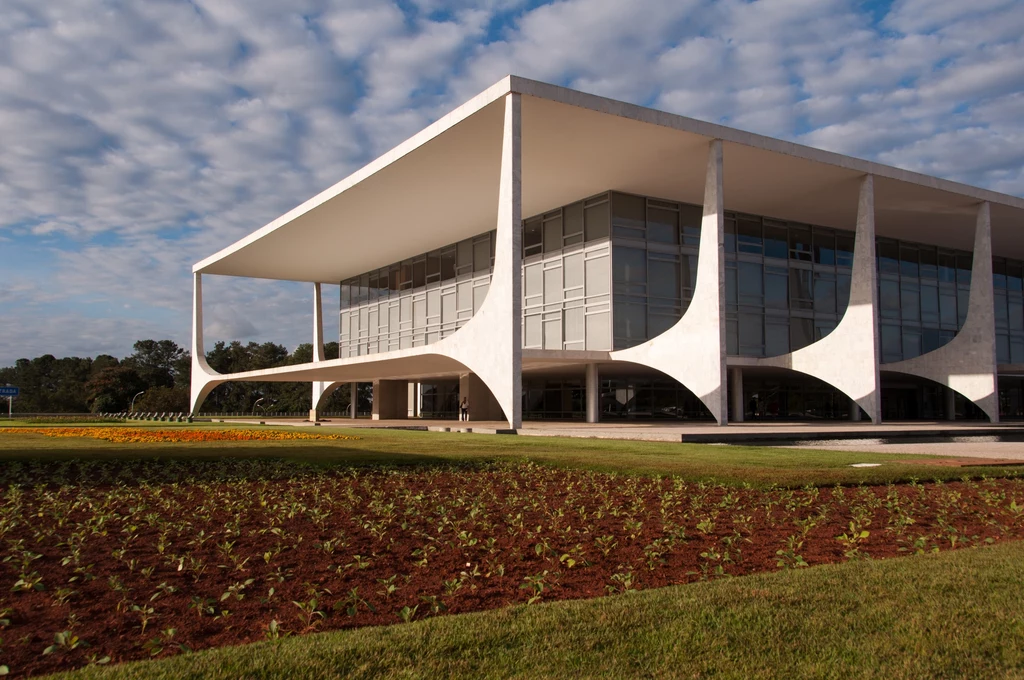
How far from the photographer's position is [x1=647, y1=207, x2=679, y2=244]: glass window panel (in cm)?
3219

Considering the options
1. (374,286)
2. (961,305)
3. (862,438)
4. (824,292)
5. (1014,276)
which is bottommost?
(862,438)

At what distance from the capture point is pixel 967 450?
17.4m

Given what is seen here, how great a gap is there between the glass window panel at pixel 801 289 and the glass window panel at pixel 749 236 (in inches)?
94.2

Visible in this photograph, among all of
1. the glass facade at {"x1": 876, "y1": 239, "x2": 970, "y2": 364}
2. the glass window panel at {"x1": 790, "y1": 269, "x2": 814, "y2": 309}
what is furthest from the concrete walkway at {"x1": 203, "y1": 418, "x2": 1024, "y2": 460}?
the glass facade at {"x1": 876, "y1": 239, "x2": 970, "y2": 364}

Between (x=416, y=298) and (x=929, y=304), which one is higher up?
(x=416, y=298)

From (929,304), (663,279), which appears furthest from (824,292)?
(663,279)

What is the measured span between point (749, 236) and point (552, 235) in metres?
8.86

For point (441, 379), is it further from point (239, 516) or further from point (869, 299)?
point (239, 516)

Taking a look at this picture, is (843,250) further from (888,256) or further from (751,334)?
(751,334)

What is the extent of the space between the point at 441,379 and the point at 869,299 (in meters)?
25.2

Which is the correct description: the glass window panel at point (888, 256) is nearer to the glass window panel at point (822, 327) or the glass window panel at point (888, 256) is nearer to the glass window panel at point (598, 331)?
the glass window panel at point (822, 327)

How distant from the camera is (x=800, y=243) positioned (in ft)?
120

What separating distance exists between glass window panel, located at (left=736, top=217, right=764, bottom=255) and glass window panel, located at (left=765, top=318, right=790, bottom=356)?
3.33m

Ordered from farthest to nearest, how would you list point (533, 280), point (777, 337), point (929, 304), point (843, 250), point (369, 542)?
1. point (929, 304)
2. point (843, 250)
3. point (777, 337)
4. point (533, 280)
5. point (369, 542)
